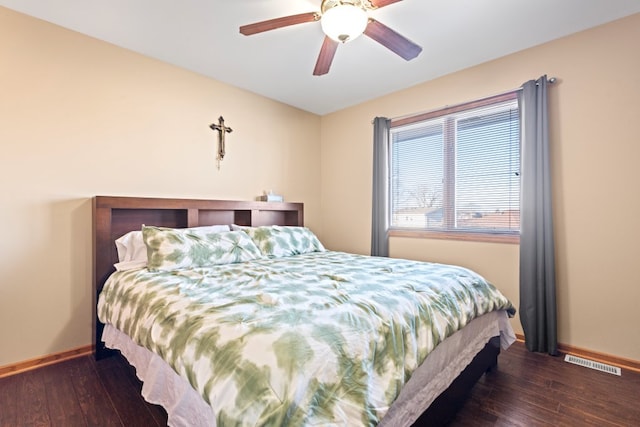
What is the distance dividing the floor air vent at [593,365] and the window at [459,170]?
3.43ft

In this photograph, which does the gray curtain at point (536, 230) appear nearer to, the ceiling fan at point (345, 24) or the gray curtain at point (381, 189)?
the ceiling fan at point (345, 24)

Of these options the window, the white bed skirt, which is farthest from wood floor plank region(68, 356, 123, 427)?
the window

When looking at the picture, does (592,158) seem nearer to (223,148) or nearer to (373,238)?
(373,238)

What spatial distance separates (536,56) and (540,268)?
1.81m

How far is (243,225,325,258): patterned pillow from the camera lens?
2.87m

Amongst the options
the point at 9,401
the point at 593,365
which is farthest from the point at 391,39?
the point at 9,401

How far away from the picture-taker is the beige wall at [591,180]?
86.7 inches

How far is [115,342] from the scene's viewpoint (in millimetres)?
2021

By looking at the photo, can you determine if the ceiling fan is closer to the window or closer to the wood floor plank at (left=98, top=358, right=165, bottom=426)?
the window

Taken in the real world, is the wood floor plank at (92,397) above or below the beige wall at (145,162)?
below

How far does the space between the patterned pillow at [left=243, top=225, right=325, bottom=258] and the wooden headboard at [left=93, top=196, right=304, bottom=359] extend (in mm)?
431

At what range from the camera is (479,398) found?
182 centimetres

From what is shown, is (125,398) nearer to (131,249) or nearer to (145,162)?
(131,249)

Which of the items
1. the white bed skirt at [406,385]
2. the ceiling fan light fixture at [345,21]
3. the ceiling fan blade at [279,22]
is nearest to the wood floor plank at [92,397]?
the white bed skirt at [406,385]
